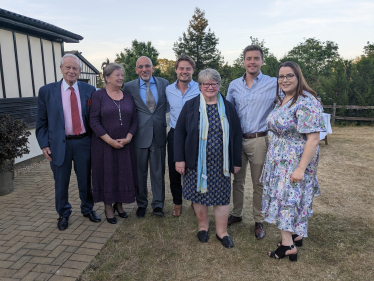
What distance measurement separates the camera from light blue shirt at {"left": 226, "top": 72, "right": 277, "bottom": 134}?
3.21 m

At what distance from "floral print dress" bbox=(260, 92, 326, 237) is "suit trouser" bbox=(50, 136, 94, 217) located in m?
2.27

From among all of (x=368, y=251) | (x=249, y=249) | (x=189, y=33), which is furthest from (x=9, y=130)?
(x=189, y=33)

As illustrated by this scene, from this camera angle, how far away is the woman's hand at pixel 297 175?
2.57m

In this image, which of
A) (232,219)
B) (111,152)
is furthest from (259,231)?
(111,152)

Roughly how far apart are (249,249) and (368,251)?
129 centimetres

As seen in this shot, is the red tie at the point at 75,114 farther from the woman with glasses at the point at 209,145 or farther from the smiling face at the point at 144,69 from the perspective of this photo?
the woman with glasses at the point at 209,145

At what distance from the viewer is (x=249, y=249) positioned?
10.1 ft

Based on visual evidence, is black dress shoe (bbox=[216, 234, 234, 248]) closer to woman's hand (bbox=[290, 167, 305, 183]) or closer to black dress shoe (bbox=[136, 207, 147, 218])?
woman's hand (bbox=[290, 167, 305, 183])

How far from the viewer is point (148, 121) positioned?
370 cm

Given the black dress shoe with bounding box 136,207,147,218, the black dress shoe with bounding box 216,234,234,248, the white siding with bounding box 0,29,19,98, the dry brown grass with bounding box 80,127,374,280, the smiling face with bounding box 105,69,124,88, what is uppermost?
the white siding with bounding box 0,29,19,98

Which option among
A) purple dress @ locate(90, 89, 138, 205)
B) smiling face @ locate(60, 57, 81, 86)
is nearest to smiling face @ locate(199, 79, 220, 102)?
purple dress @ locate(90, 89, 138, 205)

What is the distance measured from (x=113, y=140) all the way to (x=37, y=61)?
18.7ft

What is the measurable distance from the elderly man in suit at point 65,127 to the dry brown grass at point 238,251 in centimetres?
91

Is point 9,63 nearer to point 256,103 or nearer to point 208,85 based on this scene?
point 208,85
